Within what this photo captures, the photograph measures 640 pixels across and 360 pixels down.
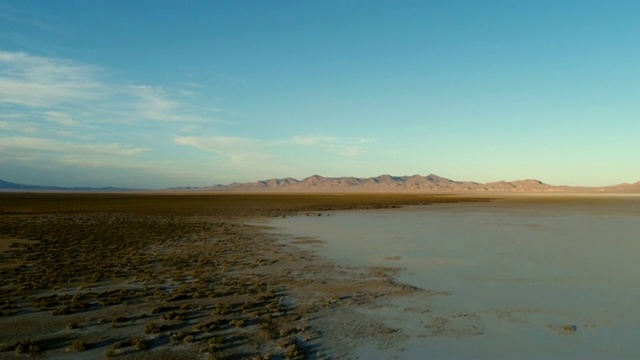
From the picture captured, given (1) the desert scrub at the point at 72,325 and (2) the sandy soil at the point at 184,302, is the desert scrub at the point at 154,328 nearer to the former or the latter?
(2) the sandy soil at the point at 184,302

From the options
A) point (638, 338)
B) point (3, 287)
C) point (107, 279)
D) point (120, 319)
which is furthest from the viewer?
point (107, 279)

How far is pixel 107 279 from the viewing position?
13.2 metres

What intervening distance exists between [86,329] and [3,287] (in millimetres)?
5201

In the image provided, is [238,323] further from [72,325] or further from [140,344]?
[72,325]

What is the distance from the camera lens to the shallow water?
759cm

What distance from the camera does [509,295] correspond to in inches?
436

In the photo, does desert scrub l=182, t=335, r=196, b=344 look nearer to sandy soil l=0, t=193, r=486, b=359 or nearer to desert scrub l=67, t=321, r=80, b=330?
sandy soil l=0, t=193, r=486, b=359

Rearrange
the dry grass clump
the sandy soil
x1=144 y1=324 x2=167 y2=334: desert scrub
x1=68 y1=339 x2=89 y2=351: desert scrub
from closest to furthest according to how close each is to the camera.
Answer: the dry grass clump < x1=68 y1=339 x2=89 y2=351: desert scrub < the sandy soil < x1=144 y1=324 x2=167 y2=334: desert scrub

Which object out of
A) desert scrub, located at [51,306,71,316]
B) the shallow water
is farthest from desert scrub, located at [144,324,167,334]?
the shallow water

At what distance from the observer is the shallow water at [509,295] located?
759cm

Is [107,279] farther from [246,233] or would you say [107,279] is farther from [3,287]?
[246,233]

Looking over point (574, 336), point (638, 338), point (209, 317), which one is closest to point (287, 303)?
point (209, 317)

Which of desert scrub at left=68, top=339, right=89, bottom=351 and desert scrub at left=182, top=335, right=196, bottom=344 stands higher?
desert scrub at left=182, top=335, right=196, bottom=344

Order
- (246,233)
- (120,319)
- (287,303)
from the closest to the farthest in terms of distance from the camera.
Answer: (120,319) → (287,303) → (246,233)
